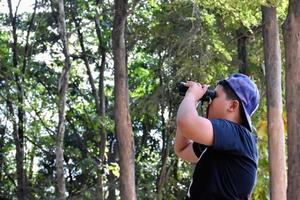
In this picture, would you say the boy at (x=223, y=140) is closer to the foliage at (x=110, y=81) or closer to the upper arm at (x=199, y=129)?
the upper arm at (x=199, y=129)

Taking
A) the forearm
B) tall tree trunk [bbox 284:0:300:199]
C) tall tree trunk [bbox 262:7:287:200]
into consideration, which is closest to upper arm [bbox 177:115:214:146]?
the forearm

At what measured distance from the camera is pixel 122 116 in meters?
10.1

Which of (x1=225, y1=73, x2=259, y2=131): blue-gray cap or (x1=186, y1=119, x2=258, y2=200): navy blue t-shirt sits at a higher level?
(x1=225, y1=73, x2=259, y2=131): blue-gray cap

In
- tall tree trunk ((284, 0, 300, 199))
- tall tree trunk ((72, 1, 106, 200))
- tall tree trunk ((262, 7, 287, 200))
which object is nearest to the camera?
tall tree trunk ((284, 0, 300, 199))

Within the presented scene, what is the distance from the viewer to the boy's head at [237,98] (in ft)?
7.29

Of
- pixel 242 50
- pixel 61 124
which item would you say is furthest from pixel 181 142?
pixel 242 50

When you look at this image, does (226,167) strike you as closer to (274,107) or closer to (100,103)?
(274,107)

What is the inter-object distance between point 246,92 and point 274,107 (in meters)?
8.87

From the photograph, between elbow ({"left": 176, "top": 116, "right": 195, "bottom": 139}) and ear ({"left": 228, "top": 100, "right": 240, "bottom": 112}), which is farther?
ear ({"left": 228, "top": 100, "right": 240, "bottom": 112})

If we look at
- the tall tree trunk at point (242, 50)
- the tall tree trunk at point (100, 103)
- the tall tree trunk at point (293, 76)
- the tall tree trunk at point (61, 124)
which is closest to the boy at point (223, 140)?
the tall tree trunk at point (293, 76)

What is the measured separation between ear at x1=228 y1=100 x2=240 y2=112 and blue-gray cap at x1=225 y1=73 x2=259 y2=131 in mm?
20

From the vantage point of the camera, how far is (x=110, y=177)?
15250mm

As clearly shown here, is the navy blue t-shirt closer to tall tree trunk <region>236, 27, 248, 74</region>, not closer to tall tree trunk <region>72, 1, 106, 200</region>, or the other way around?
tall tree trunk <region>236, 27, 248, 74</region>

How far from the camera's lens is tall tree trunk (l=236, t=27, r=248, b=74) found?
46.1ft
